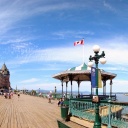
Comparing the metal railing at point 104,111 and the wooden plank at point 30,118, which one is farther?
the wooden plank at point 30,118

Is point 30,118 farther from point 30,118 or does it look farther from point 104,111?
point 104,111

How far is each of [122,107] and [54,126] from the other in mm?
5652

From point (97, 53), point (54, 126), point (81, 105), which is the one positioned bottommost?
point (54, 126)

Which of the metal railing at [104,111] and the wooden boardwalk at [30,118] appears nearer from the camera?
the metal railing at [104,111]

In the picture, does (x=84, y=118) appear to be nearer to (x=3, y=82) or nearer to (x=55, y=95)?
(x=55, y=95)

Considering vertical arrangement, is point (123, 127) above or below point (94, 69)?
below

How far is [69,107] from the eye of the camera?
16.0m

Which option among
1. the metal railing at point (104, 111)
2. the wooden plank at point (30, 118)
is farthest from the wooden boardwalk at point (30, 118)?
the metal railing at point (104, 111)

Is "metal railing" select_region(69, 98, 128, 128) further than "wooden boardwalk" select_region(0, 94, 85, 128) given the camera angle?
No

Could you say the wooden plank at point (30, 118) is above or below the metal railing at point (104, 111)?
below

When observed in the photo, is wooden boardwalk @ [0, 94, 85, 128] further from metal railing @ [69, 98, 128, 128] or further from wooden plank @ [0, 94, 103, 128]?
metal railing @ [69, 98, 128, 128]

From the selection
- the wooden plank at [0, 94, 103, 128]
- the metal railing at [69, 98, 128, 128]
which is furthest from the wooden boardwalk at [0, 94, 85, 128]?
the metal railing at [69, 98, 128, 128]

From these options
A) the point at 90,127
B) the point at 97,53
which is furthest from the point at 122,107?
the point at 90,127

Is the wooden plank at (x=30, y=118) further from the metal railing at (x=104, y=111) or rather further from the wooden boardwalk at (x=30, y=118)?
the metal railing at (x=104, y=111)
